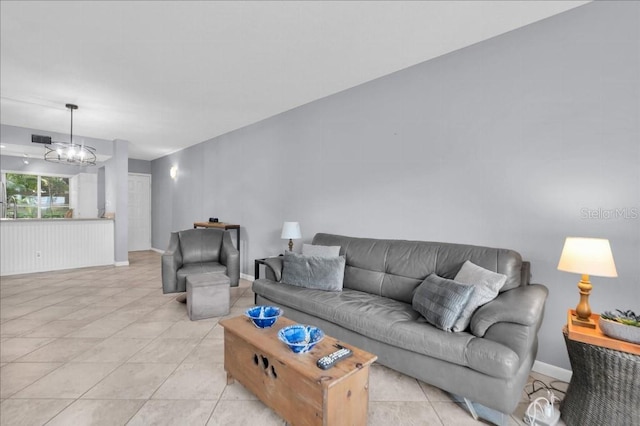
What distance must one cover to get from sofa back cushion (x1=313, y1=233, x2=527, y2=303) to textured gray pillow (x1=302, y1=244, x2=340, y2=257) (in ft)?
0.29

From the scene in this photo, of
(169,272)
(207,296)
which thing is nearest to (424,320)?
(207,296)

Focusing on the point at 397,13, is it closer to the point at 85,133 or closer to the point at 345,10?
the point at 345,10

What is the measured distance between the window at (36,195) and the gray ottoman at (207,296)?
20.3 feet

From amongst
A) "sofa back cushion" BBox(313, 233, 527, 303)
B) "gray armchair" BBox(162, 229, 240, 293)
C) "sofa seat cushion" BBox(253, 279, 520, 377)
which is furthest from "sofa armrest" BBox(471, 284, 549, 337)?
"gray armchair" BBox(162, 229, 240, 293)

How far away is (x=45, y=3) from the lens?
200 centimetres

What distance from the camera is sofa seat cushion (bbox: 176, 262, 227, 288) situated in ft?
11.4

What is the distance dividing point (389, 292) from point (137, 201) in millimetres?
7634

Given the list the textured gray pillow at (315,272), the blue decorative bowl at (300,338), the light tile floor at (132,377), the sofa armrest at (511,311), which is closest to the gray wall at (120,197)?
the light tile floor at (132,377)

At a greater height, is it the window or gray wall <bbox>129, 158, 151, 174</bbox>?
gray wall <bbox>129, 158, 151, 174</bbox>

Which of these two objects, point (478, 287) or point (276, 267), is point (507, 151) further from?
point (276, 267)

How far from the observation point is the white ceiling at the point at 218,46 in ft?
6.77

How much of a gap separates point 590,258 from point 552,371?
104 centimetres

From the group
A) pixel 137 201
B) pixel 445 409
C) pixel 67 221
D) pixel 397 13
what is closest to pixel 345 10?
pixel 397 13

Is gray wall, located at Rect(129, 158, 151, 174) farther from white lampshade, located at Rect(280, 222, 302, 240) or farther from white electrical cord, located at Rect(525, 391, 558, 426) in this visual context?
white electrical cord, located at Rect(525, 391, 558, 426)
